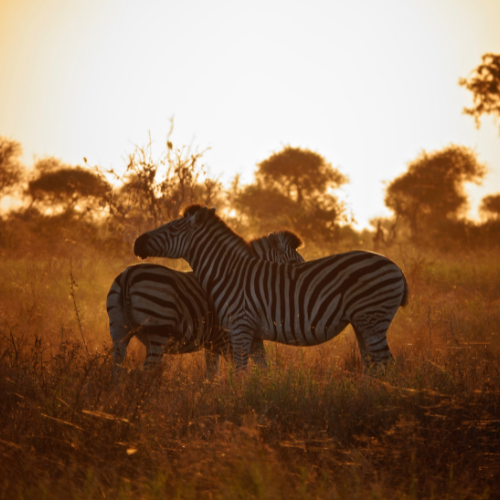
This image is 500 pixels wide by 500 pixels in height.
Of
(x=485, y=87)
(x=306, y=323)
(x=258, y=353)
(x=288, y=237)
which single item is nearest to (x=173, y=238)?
(x=288, y=237)

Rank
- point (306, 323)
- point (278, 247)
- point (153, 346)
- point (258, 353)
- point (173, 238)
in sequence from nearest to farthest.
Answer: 1. point (153, 346)
2. point (306, 323)
3. point (258, 353)
4. point (173, 238)
5. point (278, 247)

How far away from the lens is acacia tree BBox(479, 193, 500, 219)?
34859 mm

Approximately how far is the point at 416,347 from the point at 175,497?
4182 mm

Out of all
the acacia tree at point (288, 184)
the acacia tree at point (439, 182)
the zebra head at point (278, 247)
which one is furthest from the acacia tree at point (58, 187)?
the zebra head at point (278, 247)

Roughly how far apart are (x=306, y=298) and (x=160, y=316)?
1438 mm

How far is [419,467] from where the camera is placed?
2.87 m

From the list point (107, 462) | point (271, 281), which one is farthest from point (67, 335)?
point (107, 462)

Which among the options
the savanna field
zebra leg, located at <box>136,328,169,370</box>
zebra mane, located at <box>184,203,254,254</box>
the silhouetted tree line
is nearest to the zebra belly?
the savanna field

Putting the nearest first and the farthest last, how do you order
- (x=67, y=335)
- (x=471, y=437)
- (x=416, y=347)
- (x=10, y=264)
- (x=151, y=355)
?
(x=471, y=437) → (x=151, y=355) → (x=416, y=347) → (x=67, y=335) → (x=10, y=264)

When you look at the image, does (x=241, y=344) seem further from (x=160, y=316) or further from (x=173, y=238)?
(x=173, y=238)

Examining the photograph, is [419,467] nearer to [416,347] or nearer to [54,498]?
[54,498]

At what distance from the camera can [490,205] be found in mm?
35562

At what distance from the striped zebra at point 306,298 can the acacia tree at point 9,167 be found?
25878 mm

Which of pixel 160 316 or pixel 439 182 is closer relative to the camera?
pixel 160 316
